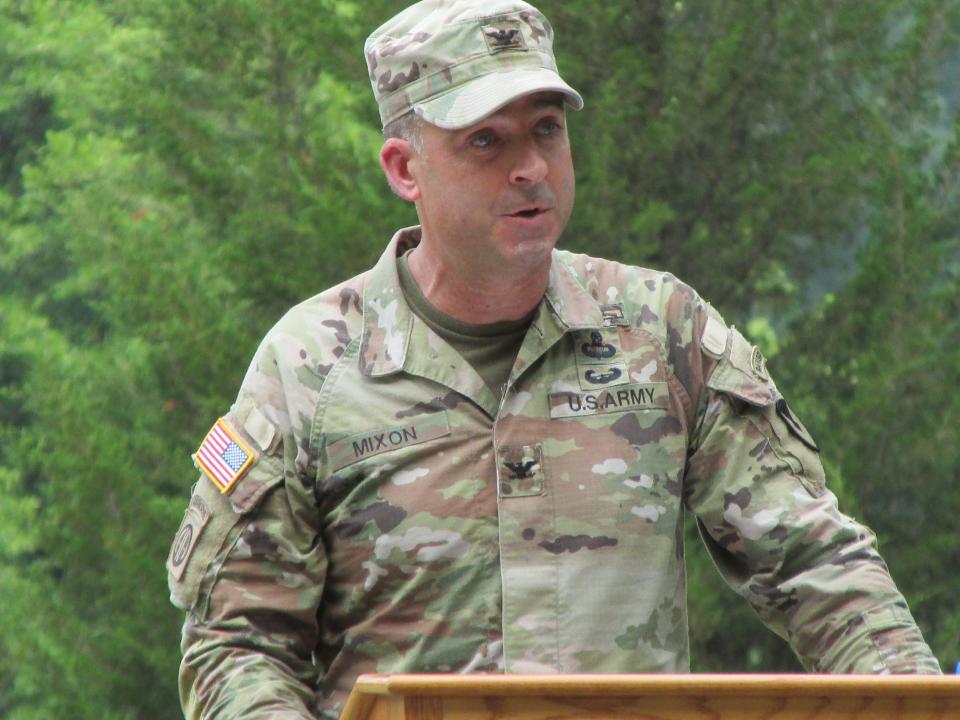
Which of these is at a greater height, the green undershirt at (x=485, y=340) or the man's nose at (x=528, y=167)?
the man's nose at (x=528, y=167)

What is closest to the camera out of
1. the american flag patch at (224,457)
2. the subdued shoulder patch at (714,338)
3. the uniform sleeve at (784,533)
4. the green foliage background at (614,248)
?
the uniform sleeve at (784,533)

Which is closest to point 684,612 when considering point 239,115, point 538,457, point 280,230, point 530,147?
point 538,457

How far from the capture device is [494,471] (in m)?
2.75

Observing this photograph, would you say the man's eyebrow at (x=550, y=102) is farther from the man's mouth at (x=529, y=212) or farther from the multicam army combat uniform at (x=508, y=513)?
the multicam army combat uniform at (x=508, y=513)

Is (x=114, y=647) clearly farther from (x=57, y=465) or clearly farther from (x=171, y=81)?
(x=171, y=81)

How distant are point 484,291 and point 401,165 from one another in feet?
0.98

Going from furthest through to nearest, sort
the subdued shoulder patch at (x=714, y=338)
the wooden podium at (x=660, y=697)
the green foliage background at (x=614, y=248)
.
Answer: the green foliage background at (x=614, y=248), the subdued shoulder patch at (x=714, y=338), the wooden podium at (x=660, y=697)

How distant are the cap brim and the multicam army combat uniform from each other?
0.34 meters

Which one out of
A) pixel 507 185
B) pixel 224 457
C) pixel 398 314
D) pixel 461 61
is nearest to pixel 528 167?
pixel 507 185

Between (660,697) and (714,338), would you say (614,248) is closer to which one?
(714,338)

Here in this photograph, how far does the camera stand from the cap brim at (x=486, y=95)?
2684mm

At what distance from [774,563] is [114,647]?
16.6 ft

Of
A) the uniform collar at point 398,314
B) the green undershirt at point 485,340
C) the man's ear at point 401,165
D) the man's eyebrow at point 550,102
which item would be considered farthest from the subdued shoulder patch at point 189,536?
the man's eyebrow at point 550,102

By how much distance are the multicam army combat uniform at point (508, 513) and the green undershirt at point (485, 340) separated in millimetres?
33
